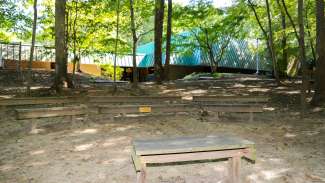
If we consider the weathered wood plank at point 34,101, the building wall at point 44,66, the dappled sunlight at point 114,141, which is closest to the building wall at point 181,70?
the building wall at point 44,66

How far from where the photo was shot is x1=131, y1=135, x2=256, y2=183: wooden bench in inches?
159

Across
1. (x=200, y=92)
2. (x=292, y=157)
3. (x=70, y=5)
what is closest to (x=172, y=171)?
(x=292, y=157)

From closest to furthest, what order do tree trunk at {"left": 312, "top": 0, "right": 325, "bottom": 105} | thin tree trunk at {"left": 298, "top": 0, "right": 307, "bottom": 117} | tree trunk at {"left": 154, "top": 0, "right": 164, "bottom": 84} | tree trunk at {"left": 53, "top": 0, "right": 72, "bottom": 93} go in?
thin tree trunk at {"left": 298, "top": 0, "right": 307, "bottom": 117} < tree trunk at {"left": 312, "top": 0, "right": 325, "bottom": 105} < tree trunk at {"left": 53, "top": 0, "right": 72, "bottom": 93} < tree trunk at {"left": 154, "top": 0, "right": 164, "bottom": 84}

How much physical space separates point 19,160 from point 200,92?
9301 millimetres

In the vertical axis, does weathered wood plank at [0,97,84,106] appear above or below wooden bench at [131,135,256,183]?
above

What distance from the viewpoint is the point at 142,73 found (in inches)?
1326

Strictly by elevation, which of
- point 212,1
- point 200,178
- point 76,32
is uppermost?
point 212,1

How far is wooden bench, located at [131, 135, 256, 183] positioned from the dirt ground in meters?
0.60

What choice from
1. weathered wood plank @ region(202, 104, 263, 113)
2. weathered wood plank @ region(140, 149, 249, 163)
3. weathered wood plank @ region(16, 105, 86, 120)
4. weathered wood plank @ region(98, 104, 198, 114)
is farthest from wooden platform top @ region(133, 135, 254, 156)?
weathered wood plank @ region(202, 104, 263, 113)

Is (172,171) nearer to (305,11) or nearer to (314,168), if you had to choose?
(314,168)

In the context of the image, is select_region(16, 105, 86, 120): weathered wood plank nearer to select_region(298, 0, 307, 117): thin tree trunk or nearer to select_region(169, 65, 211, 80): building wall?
select_region(298, 0, 307, 117): thin tree trunk

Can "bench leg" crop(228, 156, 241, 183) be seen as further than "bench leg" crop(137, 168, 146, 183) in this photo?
Yes

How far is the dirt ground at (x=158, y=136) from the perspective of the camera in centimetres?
500

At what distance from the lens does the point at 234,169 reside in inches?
182
